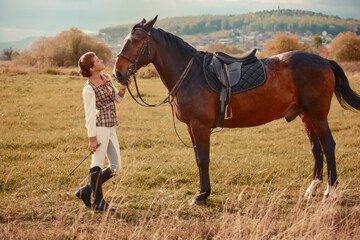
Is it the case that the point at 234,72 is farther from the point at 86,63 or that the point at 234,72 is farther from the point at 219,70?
the point at 86,63

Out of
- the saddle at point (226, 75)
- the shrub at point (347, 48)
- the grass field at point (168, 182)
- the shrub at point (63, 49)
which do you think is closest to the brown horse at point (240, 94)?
the saddle at point (226, 75)

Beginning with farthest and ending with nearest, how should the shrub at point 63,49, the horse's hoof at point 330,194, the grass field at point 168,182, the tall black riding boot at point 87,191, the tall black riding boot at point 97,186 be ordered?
the shrub at point 63,49, the horse's hoof at point 330,194, the tall black riding boot at point 87,191, the tall black riding boot at point 97,186, the grass field at point 168,182

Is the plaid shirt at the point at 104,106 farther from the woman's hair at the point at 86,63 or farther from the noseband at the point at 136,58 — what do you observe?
the noseband at the point at 136,58

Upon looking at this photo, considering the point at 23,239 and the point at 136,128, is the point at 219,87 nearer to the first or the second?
the point at 23,239

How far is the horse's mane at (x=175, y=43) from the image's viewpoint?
16.1 ft

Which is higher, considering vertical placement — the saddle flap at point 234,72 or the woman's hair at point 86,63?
the woman's hair at point 86,63

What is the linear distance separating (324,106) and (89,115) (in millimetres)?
3747

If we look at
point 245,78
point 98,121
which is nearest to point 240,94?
point 245,78

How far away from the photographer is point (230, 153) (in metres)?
8.23

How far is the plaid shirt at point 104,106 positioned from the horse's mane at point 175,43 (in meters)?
1.20

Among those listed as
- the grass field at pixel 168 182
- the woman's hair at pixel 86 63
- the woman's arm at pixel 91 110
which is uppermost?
the woman's hair at pixel 86 63

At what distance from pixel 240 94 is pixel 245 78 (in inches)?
10.9

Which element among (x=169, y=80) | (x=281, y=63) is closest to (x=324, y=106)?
(x=281, y=63)

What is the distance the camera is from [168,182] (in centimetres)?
625
